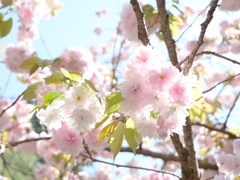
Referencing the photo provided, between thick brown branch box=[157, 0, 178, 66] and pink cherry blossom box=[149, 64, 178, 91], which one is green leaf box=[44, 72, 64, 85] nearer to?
pink cherry blossom box=[149, 64, 178, 91]

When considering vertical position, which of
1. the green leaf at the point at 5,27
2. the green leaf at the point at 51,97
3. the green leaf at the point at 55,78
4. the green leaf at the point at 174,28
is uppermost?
the green leaf at the point at 5,27

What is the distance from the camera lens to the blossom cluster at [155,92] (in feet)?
2.21

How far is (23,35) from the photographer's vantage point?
2.58m

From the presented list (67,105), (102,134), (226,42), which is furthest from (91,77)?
(67,105)

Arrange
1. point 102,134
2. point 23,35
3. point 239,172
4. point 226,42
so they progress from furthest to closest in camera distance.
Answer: point 23,35, point 226,42, point 239,172, point 102,134

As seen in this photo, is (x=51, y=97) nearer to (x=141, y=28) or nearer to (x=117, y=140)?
(x=117, y=140)

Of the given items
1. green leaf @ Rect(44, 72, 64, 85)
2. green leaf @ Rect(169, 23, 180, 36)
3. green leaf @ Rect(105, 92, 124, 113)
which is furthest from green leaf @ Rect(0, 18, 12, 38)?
green leaf @ Rect(105, 92, 124, 113)

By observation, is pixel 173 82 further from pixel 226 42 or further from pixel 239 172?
pixel 226 42

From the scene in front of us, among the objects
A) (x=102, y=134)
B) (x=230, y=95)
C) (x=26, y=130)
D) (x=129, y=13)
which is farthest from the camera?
(x=230, y=95)

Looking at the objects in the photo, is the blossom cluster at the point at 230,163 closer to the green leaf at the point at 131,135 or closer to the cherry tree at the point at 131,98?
the cherry tree at the point at 131,98

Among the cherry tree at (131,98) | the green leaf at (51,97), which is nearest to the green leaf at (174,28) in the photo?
the cherry tree at (131,98)

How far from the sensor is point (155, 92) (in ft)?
2.27

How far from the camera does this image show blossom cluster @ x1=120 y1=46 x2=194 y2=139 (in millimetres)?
674

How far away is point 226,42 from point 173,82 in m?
1.07
